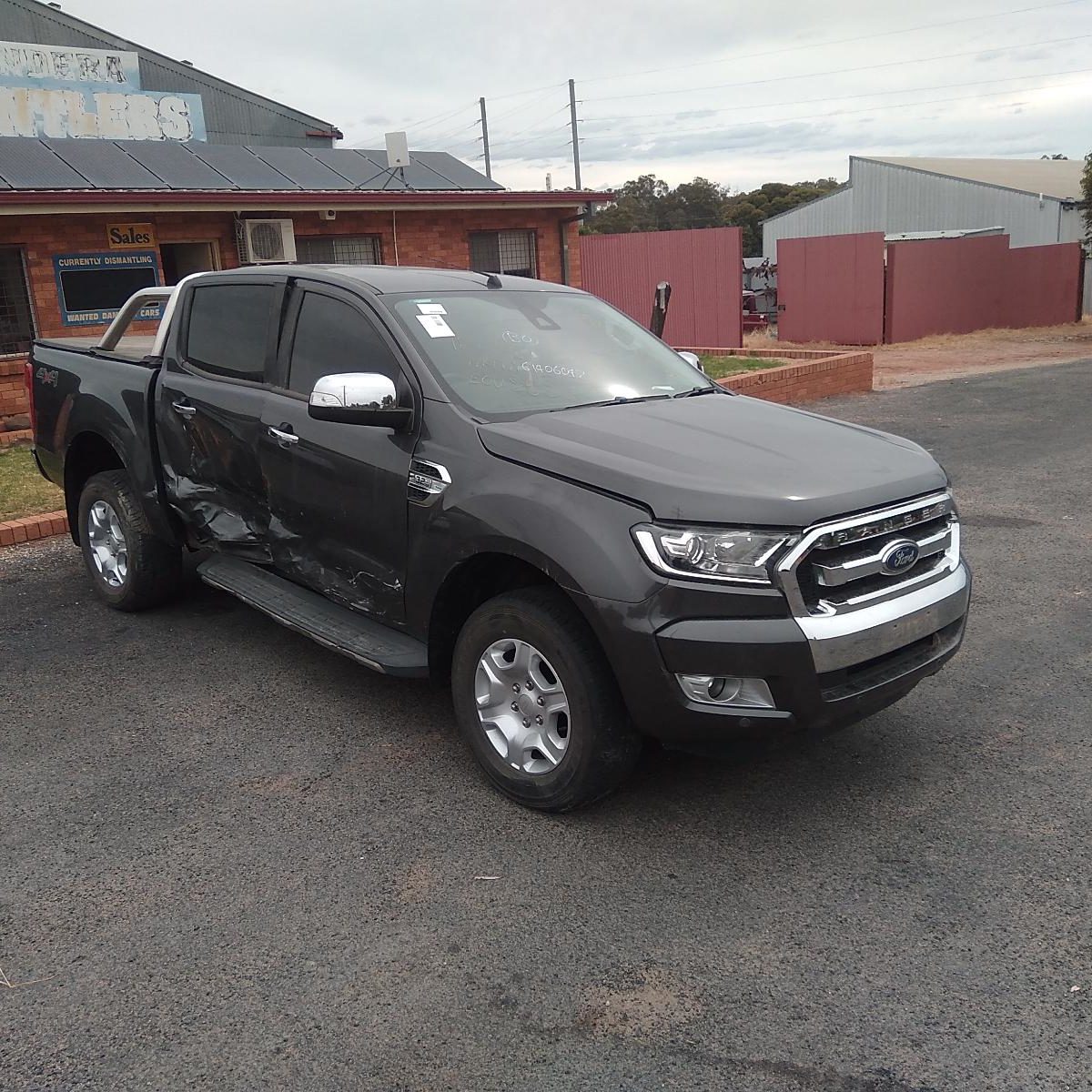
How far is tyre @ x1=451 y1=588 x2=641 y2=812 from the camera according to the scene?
11.2ft

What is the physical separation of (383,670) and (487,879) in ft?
3.17

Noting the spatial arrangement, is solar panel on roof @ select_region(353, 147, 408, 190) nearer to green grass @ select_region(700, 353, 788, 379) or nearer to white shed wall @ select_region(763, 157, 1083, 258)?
green grass @ select_region(700, 353, 788, 379)

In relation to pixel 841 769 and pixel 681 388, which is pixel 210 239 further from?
pixel 841 769

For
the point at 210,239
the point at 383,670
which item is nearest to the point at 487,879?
the point at 383,670

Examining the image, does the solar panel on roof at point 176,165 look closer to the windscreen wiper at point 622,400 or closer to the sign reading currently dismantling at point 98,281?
the sign reading currently dismantling at point 98,281

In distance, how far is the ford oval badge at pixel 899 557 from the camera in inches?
136

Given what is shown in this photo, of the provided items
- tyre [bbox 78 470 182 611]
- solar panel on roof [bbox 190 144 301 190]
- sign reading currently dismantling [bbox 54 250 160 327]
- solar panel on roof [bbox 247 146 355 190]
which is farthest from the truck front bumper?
solar panel on roof [bbox 247 146 355 190]

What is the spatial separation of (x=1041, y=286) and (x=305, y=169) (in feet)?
69.3

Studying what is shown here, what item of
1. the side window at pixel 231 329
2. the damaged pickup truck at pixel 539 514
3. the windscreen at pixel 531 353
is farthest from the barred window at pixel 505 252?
the windscreen at pixel 531 353

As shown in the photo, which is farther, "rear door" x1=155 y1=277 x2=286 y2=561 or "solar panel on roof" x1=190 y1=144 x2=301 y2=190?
"solar panel on roof" x1=190 y1=144 x2=301 y2=190

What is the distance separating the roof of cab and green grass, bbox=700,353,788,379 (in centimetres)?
923

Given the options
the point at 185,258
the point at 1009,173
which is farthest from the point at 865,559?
the point at 1009,173

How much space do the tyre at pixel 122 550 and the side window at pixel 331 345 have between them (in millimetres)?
1452

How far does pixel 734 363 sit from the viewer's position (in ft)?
52.5
